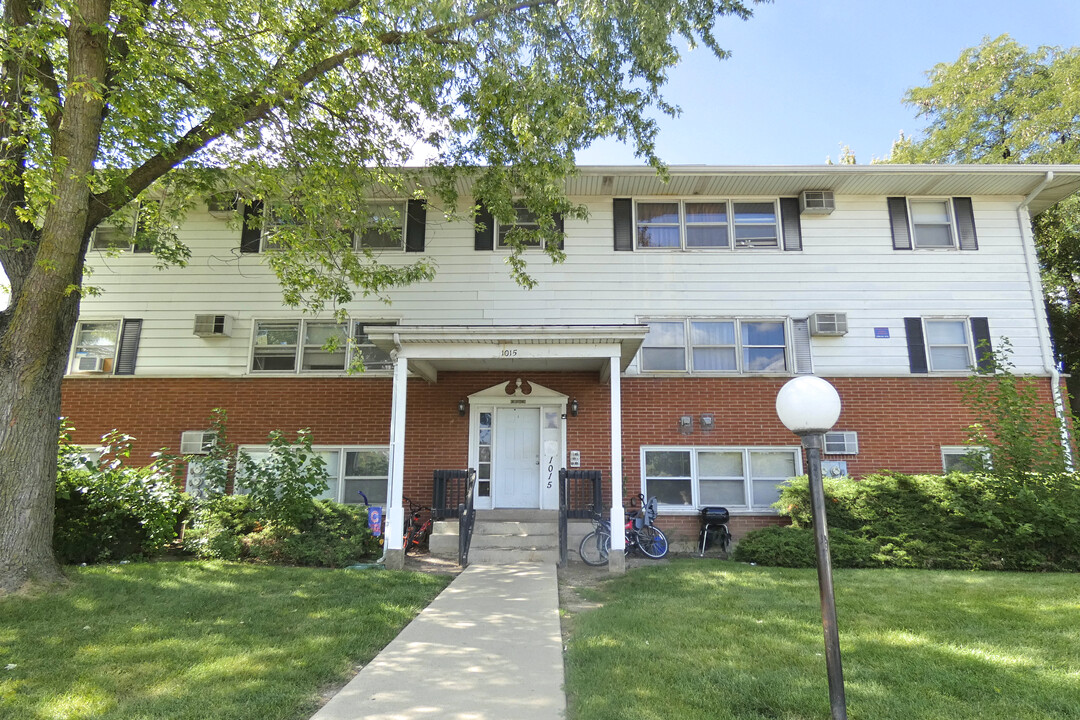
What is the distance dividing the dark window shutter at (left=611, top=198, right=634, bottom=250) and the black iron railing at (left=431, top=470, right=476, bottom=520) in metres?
5.35

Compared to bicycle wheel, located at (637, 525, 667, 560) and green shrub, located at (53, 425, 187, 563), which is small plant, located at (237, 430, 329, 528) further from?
bicycle wheel, located at (637, 525, 667, 560)

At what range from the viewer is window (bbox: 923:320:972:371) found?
1094cm

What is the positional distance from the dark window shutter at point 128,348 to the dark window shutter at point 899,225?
15.1 meters

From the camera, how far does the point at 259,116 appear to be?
767 centimetres

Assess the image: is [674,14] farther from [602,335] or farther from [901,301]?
[901,301]

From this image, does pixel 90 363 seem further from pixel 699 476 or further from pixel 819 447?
pixel 819 447

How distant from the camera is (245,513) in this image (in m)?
8.90

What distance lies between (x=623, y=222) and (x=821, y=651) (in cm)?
870

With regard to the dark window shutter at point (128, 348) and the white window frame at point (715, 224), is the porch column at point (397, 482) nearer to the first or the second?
the white window frame at point (715, 224)

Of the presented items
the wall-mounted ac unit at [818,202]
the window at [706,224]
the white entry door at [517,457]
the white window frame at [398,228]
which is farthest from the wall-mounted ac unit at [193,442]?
the wall-mounted ac unit at [818,202]

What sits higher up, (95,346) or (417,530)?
(95,346)

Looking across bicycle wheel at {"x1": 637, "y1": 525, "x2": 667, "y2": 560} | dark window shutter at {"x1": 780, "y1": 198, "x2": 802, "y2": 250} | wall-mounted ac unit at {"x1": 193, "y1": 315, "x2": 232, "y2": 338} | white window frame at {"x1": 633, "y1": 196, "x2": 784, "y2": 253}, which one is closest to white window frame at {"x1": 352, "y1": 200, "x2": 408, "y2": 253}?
wall-mounted ac unit at {"x1": 193, "y1": 315, "x2": 232, "y2": 338}

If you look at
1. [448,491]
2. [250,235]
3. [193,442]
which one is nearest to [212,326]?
[250,235]

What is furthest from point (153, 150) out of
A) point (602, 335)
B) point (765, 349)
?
point (765, 349)
